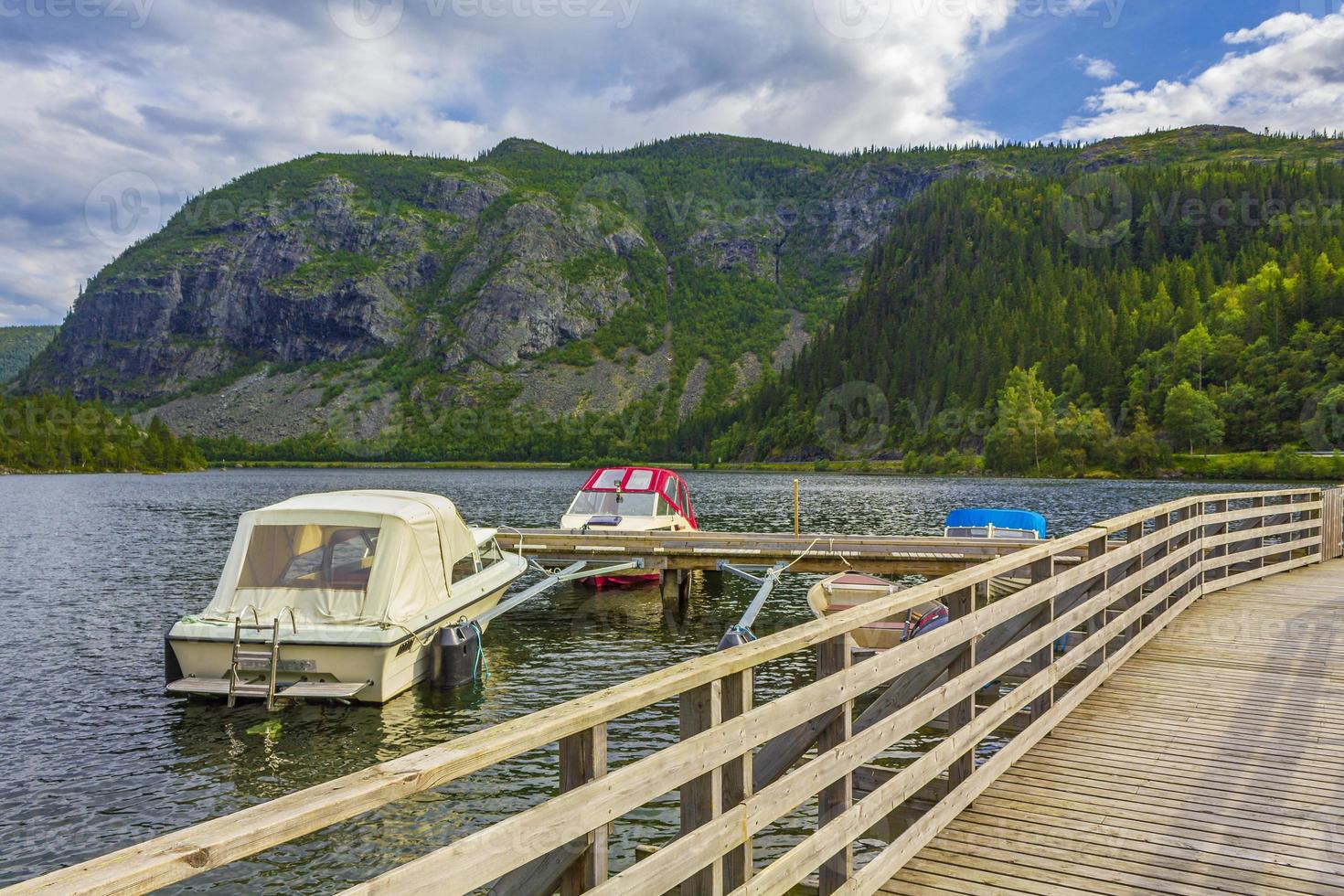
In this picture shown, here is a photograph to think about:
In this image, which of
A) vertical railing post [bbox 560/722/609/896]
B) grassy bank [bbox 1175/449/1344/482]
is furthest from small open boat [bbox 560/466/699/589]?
grassy bank [bbox 1175/449/1344/482]

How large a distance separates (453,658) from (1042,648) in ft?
33.2

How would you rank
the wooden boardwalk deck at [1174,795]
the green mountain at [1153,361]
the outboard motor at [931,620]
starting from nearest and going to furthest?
1. the wooden boardwalk deck at [1174,795]
2. the outboard motor at [931,620]
3. the green mountain at [1153,361]

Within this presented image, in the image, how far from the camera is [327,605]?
14523 mm

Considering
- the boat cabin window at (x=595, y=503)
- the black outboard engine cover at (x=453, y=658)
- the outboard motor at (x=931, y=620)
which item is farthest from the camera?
the boat cabin window at (x=595, y=503)

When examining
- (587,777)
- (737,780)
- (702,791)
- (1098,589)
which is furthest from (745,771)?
(1098,589)

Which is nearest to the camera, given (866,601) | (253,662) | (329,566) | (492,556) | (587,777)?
(587,777)

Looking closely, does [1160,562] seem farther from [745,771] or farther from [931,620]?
[745,771]

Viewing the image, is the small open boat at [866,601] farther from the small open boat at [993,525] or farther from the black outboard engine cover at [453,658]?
the small open boat at [993,525]

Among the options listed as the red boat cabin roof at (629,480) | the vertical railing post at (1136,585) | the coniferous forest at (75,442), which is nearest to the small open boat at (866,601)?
the vertical railing post at (1136,585)

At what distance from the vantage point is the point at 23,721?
14172 mm

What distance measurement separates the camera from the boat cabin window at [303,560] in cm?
1477

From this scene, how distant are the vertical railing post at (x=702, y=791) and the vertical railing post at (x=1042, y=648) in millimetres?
4800

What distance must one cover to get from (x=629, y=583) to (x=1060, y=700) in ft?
61.1

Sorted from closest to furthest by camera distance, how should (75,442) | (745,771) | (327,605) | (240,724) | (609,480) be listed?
(745,771) → (240,724) → (327,605) → (609,480) → (75,442)
